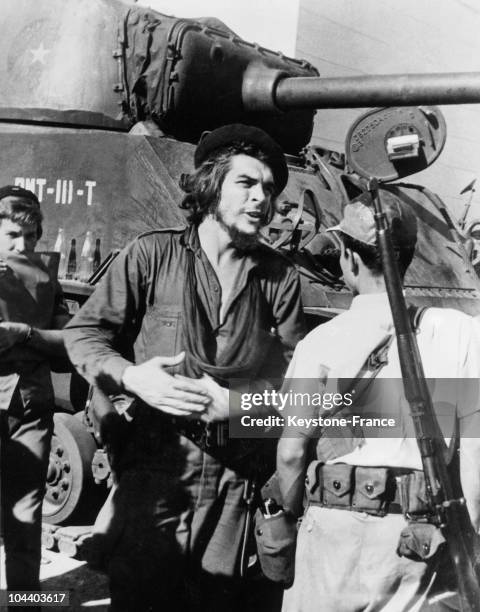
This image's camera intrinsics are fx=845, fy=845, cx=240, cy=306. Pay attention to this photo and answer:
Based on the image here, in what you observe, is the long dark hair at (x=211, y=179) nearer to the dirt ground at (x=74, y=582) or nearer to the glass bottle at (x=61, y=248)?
the dirt ground at (x=74, y=582)

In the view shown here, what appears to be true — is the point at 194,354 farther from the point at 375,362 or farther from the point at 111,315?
the point at 375,362

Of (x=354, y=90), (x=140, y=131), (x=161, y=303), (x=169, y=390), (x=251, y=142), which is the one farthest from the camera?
(x=140, y=131)

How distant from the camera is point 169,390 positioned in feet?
7.93

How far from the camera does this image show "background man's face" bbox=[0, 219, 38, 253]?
3590 millimetres

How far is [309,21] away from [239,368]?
9827mm

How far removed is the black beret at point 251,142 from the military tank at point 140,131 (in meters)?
1.70

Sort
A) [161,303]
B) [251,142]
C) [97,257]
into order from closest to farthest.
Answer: [161,303] → [251,142] → [97,257]

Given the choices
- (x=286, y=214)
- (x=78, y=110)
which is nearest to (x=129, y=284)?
(x=286, y=214)

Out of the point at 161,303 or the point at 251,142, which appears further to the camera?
the point at 251,142

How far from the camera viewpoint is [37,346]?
346 centimetres

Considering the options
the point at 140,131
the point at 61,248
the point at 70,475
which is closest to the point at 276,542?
the point at 70,475

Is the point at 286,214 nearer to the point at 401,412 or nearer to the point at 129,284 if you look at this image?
the point at 129,284

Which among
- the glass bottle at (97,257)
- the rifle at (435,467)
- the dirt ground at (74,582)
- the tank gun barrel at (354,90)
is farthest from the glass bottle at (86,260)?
the rifle at (435,467)

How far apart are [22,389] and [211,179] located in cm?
123
